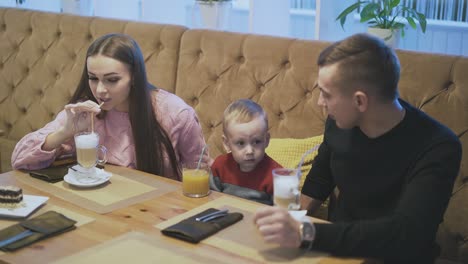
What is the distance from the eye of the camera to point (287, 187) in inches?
66.3

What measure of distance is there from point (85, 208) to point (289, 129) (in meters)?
1.20

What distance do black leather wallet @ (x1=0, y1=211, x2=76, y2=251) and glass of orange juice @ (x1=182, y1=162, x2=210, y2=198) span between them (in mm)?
397

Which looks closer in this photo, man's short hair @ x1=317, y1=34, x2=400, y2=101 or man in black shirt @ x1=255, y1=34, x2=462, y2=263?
man in black shirt @ x1=255, y1=34, x2=462, y2=263

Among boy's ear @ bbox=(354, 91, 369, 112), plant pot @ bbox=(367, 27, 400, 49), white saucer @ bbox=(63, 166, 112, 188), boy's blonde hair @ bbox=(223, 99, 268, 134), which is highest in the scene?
plant pot @ bbox=(367, 27, 400, 49)

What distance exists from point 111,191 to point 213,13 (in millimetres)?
1774

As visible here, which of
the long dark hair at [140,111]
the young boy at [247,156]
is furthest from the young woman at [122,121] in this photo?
the young boy at [247,156]

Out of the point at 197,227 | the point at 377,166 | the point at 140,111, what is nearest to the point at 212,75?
the point at 140,111

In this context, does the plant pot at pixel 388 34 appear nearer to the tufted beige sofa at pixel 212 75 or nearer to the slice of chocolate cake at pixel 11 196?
the tufted beige sofa at pixel 212 75

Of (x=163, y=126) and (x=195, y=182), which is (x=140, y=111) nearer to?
(x=163, y=126)

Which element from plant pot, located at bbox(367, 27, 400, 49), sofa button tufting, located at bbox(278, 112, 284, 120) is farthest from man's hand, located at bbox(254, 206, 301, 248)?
plant pot, located at bbox(367, 27, 400, 49)

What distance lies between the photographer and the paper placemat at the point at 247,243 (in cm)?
153

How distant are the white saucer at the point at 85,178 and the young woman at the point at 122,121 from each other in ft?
0.62

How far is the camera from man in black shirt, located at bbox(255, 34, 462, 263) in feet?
5.15

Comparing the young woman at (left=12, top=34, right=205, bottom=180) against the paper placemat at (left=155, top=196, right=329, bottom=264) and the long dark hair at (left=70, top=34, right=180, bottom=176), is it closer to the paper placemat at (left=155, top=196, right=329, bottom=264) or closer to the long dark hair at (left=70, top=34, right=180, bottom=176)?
the long dark hair at (left=70, top=34, right=180, bottom=176)
